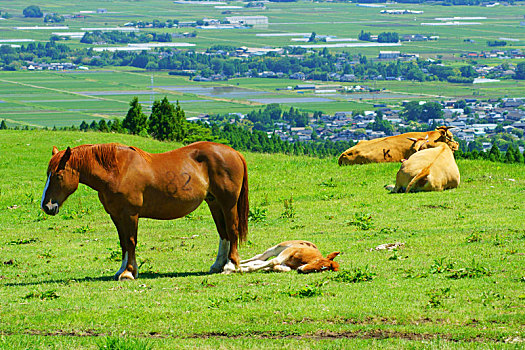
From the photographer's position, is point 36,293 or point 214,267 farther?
point 214,267

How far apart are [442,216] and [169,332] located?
34.8 ft

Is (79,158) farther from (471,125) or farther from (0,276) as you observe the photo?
(471,125)

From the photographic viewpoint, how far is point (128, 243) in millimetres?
14359

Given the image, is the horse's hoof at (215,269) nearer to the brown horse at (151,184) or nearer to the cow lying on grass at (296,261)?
the brown horse at (151,184)

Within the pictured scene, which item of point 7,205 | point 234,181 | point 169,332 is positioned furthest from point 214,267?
point 7,205

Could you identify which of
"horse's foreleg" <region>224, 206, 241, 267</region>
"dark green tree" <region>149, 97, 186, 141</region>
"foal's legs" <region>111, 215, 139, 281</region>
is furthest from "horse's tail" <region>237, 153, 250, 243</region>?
"dark green tree" <region>149, 97, 186, 141</region>

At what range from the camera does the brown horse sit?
46.6ft

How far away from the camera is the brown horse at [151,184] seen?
14.2 m

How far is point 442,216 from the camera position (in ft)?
64.8

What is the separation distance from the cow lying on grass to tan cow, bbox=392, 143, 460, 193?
938 centimetres

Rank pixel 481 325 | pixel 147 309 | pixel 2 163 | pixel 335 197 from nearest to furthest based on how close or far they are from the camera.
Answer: pixel 481 325 < pixel 147 309 < pixel 335 197 < pixel 2 163


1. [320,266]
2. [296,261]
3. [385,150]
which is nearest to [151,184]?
[296,261]

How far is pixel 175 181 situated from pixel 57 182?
210 centimetres

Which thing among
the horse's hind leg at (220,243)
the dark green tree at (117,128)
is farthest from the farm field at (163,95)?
the horse's hind leg at (220,243)
